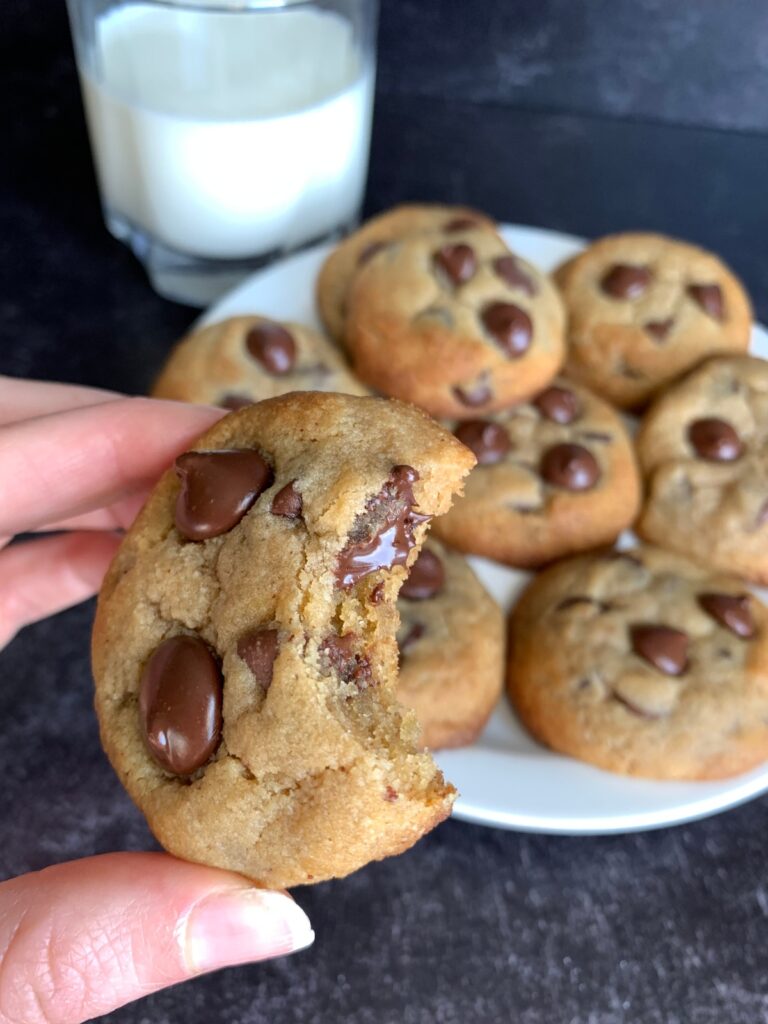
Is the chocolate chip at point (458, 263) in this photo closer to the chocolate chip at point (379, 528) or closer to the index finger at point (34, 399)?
the index finger at point (34, 399)

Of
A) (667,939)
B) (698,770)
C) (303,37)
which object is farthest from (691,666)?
(303,37)

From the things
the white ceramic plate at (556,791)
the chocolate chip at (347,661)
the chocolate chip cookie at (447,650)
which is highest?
the chocolate chip at (347,661)

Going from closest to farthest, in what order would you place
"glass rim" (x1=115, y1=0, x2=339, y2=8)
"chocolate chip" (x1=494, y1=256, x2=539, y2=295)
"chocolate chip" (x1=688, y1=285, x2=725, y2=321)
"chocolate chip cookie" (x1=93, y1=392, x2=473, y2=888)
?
"chocolate chip cookie" (x1=93, y1=392, x2=473, y2=888) → "glass rim" (x1=115, y1=0, x2=339, y2=8) → "chocolate chip" (x1=494, y1=256, x2=539, y2=295) → "chocolate chip" (x1=688, y1=285, x2=725, y2=321)

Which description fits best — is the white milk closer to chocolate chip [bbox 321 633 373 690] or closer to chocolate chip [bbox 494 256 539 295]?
chocolate chip [bbox 494 256 539 295]

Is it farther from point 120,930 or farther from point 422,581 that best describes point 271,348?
point 120,930

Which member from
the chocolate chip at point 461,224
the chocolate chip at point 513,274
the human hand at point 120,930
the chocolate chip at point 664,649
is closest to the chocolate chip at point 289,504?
the human hand at point 120,930

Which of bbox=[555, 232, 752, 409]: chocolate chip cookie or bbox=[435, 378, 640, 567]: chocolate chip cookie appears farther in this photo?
bbox=[555, 232, 752, 409]: chocolate chip cookie

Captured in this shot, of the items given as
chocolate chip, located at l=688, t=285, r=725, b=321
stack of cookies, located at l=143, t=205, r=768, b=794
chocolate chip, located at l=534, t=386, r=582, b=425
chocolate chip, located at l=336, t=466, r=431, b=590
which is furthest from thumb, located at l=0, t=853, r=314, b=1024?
chocolate chip, located at l=688, t=285, r=725, b=321
